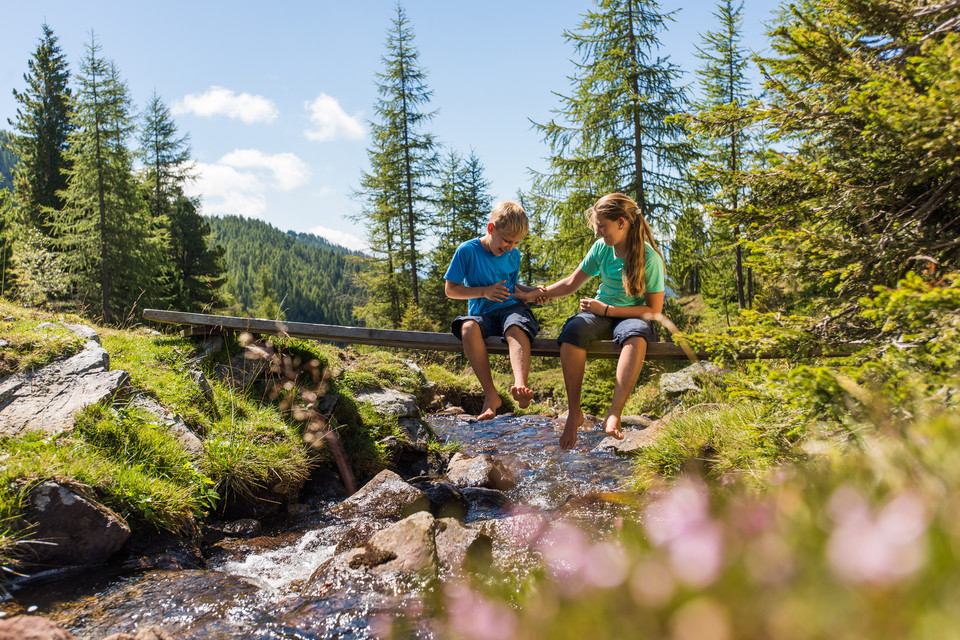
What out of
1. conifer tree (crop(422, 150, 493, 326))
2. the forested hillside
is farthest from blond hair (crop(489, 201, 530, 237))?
the forested hillside

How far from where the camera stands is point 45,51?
28.8m

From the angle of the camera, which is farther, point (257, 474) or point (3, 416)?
point (257, 474)

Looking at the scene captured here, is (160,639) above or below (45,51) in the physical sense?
below

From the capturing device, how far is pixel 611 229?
4.55m

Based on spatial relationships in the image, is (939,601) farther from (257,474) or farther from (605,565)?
(257,474)

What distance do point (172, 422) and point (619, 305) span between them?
156 inches

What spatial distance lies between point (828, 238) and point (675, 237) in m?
10.4

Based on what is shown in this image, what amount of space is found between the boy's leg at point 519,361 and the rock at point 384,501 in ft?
4.68

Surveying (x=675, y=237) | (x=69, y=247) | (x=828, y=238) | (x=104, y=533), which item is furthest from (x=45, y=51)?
(x=828, y=238)

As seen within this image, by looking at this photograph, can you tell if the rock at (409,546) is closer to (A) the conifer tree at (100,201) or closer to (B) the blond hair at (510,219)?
(B) the blond hair at (510,219)

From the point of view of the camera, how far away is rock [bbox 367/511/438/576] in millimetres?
3510

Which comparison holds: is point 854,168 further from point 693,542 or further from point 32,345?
point 32,345

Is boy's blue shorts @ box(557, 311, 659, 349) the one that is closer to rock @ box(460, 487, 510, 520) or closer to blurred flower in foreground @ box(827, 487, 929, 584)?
rock @ box(460, 487, 510, 520)

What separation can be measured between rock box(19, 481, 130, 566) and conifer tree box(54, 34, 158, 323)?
63.2 ft
